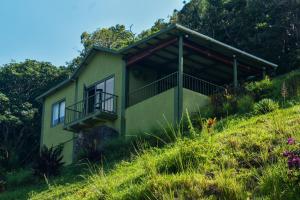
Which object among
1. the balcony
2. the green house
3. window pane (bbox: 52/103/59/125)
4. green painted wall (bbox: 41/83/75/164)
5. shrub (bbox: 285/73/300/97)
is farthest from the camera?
window pane (bbox: 52/103/59/125)

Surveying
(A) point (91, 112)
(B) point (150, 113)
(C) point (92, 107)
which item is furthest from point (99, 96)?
(B) point (150, 113)

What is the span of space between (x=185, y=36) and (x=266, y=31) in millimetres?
12014

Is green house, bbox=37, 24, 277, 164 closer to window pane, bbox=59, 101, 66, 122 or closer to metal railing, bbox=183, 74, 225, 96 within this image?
metal railing, bbox=183, 74, 225, 96

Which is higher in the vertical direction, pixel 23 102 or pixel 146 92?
pixel 23 102

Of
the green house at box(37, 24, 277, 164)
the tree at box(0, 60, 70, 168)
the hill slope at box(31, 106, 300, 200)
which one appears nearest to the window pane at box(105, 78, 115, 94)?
the green house at box(37, 24, 277, 164)

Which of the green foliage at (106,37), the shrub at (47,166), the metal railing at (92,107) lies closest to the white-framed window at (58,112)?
the metal railing at (92,107)

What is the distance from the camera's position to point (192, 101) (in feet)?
80.7

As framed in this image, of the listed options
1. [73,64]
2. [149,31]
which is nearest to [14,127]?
[73,64]

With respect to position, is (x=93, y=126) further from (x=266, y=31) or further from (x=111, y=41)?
(x=111, y=41)

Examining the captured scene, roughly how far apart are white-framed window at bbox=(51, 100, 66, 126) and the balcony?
85.2 inches

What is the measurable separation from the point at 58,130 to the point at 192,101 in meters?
11.2

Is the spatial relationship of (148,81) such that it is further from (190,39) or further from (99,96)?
(190,39)

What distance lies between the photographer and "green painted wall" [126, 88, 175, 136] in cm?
2438

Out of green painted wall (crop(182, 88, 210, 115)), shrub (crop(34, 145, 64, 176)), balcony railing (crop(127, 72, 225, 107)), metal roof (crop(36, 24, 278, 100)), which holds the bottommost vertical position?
shrub (crop(34, 145, 64, 176))
